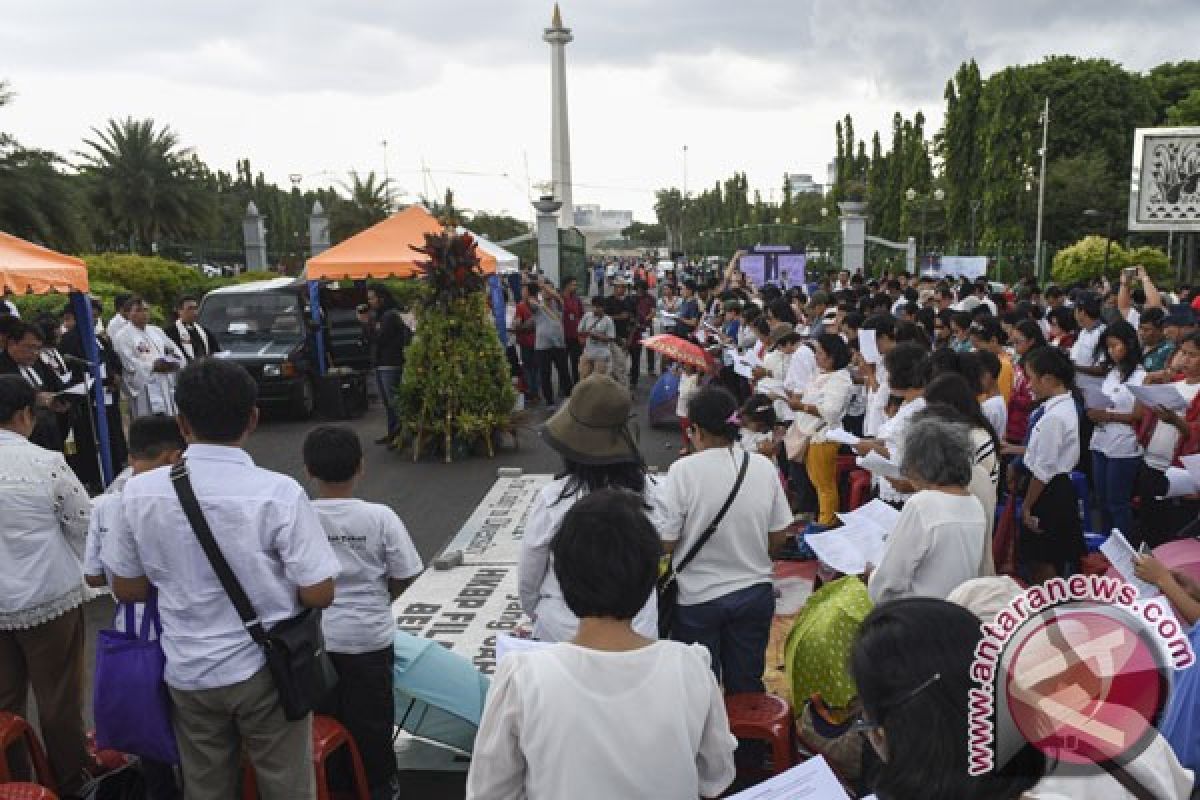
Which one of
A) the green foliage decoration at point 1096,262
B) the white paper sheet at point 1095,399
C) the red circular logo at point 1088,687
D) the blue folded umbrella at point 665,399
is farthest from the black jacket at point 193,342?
the green foliage decoration at point 1096,262

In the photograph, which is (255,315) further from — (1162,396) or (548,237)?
(1162,396)

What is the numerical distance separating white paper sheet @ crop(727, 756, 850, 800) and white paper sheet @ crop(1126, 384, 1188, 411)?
4.48 metres

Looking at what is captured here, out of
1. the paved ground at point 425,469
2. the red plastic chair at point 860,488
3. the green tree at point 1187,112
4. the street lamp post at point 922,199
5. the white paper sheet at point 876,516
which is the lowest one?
the paved ground at point 425,469

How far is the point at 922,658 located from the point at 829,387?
544cm

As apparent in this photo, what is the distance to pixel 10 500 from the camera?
354 centimetres

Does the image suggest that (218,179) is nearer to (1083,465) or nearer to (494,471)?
(494,471)

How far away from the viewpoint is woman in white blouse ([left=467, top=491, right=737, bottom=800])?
1922 millimetres

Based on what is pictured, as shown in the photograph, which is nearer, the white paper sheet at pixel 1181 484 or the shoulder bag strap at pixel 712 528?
the shoulder bag strap at pixel 712 528

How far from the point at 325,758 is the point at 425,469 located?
6.73 metres

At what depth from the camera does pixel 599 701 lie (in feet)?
6.31

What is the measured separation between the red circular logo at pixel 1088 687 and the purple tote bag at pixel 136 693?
100.0 inches

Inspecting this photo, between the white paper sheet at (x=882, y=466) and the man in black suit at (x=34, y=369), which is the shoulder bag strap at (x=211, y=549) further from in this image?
the man in black suit at (x=34, y=369)

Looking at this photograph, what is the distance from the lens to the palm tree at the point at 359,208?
136 ft

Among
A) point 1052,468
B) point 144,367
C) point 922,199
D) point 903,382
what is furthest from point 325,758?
point 922,199
